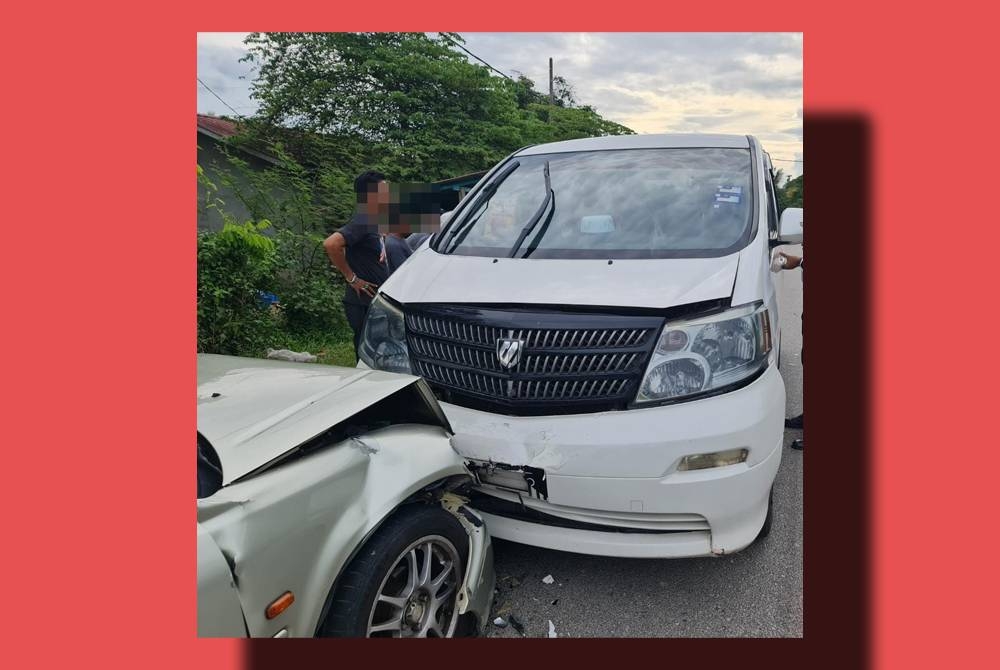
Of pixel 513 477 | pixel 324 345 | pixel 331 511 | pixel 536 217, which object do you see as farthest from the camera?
pixel 324 345

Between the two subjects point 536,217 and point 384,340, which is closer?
point 384,340

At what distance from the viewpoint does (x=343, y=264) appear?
3.94 meters

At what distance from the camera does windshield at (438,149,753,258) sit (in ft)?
9.61

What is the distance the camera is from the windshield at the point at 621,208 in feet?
9.61

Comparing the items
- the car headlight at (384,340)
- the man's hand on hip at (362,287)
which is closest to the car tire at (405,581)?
the car headlight at (384,340)

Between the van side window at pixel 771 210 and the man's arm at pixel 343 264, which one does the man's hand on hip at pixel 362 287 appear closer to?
the man's arm at pixel 343 264

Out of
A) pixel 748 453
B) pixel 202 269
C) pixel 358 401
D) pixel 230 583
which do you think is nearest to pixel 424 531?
pixel 358 401

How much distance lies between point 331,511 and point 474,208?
225cm

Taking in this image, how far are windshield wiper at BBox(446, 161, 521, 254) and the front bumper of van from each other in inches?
47.4

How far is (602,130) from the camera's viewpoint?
394 cm

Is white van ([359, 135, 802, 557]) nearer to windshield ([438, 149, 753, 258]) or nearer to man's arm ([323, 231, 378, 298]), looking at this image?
windshield ([438, 149, 753, 258])

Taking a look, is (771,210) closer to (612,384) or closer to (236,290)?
(612,384)

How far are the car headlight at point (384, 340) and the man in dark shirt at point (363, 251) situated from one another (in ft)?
2.72

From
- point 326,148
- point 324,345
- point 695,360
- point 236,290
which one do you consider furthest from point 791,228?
point 236,290
